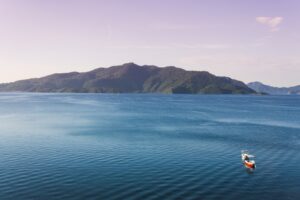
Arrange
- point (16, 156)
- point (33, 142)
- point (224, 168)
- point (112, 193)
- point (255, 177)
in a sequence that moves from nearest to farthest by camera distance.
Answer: point (112, 193), point (255, 177), point (224, 168), point (16, 156), point (33, 142)

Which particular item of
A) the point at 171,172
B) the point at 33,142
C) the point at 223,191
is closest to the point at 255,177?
the point at 223,191

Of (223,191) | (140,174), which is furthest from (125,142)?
(223,191)

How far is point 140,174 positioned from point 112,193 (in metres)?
10.9

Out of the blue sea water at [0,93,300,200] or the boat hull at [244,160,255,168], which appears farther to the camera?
the boat hull at [244,160,255,168]

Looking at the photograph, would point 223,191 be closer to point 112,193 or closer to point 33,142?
point 112,193

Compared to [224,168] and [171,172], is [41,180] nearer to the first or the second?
[171,172]

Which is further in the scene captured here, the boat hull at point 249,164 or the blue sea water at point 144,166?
the boat hull at point 249,164

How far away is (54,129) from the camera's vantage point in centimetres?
11081

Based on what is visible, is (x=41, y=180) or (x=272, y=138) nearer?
(x=41, y=180)

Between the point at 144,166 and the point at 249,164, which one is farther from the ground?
the point at 249,164

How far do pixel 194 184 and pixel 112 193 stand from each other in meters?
14.4

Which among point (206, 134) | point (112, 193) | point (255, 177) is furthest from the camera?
point (206, 134)

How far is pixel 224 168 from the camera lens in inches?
2445

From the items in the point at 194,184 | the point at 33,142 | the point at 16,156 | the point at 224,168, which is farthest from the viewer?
the point at 33,142
